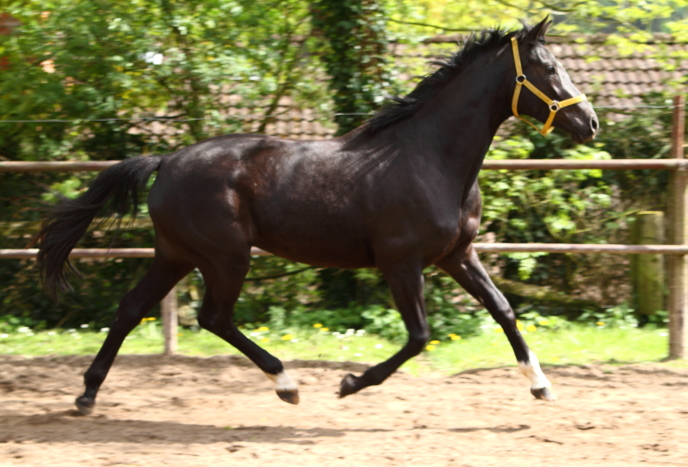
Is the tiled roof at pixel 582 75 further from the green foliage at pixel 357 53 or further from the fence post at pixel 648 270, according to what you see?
the fence post at pixel 648 270

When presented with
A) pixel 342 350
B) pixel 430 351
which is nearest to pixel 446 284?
pixel 430 351

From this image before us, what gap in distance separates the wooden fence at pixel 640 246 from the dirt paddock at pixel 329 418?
433 millimetres

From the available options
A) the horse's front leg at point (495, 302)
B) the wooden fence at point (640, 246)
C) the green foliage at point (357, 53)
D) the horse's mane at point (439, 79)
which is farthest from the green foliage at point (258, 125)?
the horse's mane at point (439, 79)

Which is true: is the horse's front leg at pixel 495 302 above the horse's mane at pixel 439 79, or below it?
below

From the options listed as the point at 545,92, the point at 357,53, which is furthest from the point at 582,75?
the point at 545,92

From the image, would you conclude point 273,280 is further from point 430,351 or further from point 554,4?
point 554,4

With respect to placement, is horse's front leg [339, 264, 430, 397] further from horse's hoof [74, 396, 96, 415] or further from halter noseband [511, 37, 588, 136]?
horse's hoof [74, 396, 96, 415]

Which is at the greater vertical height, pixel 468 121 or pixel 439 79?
pixel 439 79

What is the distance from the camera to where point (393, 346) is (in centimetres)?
517

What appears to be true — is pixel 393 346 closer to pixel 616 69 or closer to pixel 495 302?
pixel 495 302

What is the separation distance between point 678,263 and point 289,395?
286cm

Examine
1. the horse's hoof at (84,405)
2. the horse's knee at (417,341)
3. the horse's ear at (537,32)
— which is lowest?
the horse's hoof at (84,405)

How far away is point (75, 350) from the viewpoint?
5113 millimetres

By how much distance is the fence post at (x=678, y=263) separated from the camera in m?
4.80
